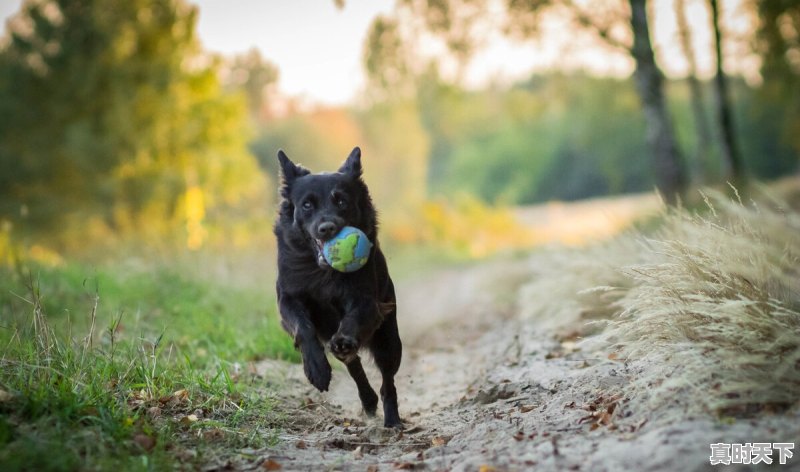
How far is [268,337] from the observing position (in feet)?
20.7

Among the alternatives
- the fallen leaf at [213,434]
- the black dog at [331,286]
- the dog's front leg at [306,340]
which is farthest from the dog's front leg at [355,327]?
the fallen leaf at [213,434]

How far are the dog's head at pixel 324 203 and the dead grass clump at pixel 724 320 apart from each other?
184cm

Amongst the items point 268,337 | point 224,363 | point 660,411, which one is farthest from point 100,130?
point 660,411

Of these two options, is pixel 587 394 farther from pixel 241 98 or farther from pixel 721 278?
pixel 241 98

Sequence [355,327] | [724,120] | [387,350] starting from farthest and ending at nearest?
[724,120], [387,350], [355,327]

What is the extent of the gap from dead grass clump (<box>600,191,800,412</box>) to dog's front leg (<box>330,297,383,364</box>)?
59.6 inches

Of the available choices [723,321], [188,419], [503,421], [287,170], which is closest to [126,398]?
[188,419]

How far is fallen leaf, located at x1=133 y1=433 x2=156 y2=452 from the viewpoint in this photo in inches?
128

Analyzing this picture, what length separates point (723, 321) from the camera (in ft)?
11.5

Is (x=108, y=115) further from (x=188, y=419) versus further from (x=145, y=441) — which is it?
(x=145, y=441)

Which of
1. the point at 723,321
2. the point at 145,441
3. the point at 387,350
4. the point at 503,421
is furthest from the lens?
the point at 387,350

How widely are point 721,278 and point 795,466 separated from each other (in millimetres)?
1676

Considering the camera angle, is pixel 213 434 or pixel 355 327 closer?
pixel 213 434

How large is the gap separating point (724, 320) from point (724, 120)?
11795 millimetres
